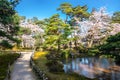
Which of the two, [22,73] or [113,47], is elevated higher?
[113,47]

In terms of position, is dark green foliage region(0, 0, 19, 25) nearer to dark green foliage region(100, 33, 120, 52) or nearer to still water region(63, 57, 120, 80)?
still water region(63, 57, 120, 80)

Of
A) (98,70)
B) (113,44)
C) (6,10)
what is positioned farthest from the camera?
(113,44)

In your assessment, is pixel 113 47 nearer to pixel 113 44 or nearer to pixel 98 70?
pixel 113 44

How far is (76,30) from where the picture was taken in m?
50.0

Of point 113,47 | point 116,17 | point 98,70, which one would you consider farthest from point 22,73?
point 116,17

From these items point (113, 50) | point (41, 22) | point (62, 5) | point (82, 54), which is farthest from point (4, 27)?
point (41, 22)

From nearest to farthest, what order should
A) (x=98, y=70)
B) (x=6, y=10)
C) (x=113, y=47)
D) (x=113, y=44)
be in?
1. (x=6, y=10)
2. (x=98, y=70)
3. (x=113, y=44)
4. (x=113, y=47)

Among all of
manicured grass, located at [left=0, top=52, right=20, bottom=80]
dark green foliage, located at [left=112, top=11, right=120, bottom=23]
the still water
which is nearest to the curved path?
manicured grass, located at [left=0, top=52, right=20, bottom=80]

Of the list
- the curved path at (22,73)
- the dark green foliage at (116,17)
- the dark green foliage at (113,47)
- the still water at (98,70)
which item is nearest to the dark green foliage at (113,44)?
the dark green foliage at (113,47)

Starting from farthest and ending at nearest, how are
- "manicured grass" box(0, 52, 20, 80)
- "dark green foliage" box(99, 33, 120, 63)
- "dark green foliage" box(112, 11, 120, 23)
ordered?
1. "dark green foliage" box(112, 11, 120, 23)
2. "dark green foliage" box(99, 33, 120, 63)
3. "manicured grass" box(0, 52, 20, 80)

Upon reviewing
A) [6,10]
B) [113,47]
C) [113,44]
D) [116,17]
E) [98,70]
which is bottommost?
[98,70]

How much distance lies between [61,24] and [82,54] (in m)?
8.50

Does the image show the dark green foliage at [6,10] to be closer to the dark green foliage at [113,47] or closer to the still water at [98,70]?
the still water at [98,70]

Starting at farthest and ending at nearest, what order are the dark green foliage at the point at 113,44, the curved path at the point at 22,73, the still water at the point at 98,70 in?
the dark green foliage at the point at 113,44, the still water at the point at 98,70, the curved path at the point at 22,73
